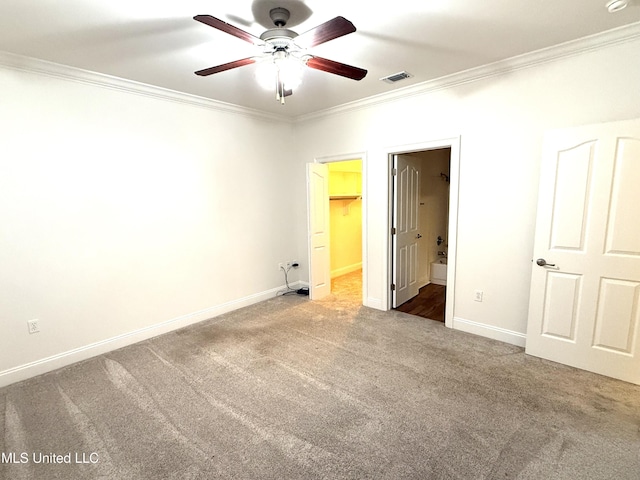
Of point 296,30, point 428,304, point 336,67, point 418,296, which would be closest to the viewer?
point 336,67

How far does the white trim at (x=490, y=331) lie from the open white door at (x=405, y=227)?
92 centimetres

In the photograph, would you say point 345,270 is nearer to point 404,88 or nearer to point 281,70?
point 404,88

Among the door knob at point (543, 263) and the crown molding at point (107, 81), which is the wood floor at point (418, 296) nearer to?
the door knob at point (543, 263)

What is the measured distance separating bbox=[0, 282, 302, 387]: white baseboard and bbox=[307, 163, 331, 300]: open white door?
0.96 meters

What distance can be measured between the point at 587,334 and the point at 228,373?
3055 mm

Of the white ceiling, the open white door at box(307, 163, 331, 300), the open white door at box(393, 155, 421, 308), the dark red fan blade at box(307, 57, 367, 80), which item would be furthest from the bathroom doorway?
the dark red fan blade at box(307, 57, 367, 80)

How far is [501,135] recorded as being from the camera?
2.98 m

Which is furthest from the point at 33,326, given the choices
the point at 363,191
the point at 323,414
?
the point at 363,191

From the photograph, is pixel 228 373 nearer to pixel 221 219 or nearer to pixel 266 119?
pixel 221 219

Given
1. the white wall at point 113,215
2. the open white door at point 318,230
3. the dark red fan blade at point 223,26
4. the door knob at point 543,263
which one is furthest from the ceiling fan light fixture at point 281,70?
the door knob at point 543,263

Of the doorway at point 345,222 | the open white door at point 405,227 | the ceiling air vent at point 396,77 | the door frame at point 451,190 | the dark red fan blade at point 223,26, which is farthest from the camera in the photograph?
the doorway at point 345,222

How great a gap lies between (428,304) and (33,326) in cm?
436

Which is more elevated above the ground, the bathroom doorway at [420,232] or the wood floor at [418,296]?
the bathroom doorway at [420,232]

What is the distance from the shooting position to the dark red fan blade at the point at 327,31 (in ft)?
5.07
